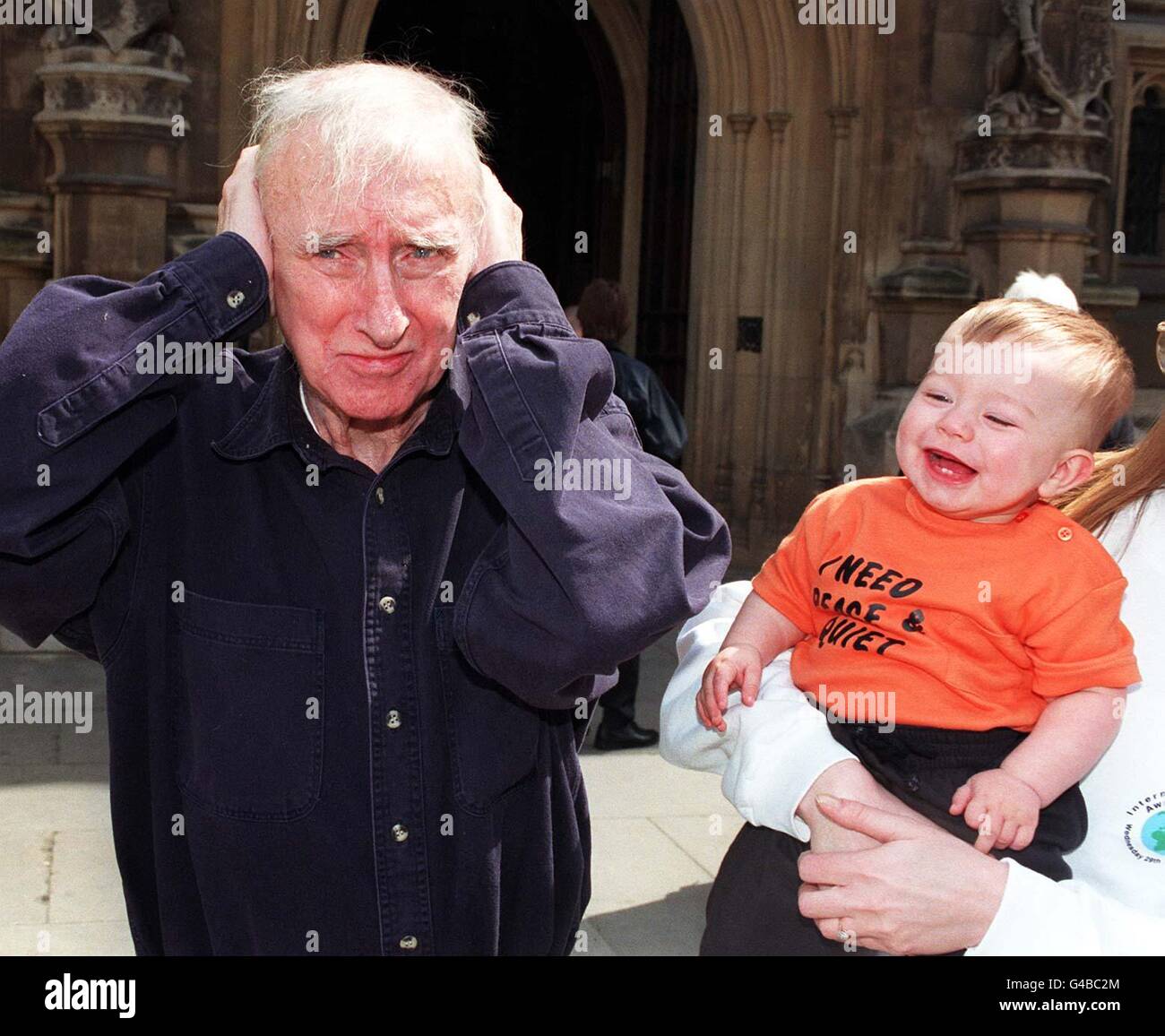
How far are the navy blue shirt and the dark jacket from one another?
4.22 m

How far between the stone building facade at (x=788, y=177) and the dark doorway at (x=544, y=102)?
1.30 metres

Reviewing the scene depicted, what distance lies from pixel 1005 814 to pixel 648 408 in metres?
4.43

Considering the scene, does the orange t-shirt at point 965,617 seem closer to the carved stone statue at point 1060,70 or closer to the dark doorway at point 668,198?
the carved stone statue at point 1060,70

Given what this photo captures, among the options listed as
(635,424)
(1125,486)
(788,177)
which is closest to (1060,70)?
(788,177)

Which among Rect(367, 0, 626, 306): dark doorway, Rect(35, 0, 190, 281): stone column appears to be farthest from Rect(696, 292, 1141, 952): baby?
Rect(367, 0, 626, 306): dark doorway

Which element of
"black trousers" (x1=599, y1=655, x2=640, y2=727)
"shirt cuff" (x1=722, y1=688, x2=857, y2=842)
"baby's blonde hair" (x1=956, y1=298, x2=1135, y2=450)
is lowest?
"black trousers" (x1=599, y1=655, x2=640, y2=727)

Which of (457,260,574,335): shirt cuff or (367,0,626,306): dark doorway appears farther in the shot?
(367,0,626,306): dark doorway

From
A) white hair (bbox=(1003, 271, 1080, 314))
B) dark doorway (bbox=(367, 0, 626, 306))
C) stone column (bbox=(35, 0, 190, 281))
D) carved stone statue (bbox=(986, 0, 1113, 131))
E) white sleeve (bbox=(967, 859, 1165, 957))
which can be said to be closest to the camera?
white sleeve (bbox=(967, 859, 1165, 957))

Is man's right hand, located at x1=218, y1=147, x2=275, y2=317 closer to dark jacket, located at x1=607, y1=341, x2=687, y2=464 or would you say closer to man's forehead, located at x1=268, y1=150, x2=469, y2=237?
man's forehead, located at x1=268, y1=150, x2=469, y2=237

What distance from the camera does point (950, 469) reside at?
1.92 meters

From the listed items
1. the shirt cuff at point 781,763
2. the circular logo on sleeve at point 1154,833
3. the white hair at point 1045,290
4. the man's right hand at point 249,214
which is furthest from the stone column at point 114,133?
the circular logo on sleeve at point 1154,833

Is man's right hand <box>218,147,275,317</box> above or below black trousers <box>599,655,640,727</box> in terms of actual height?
above

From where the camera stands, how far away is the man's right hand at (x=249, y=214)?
184 centimetres

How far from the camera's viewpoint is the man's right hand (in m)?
1.84
